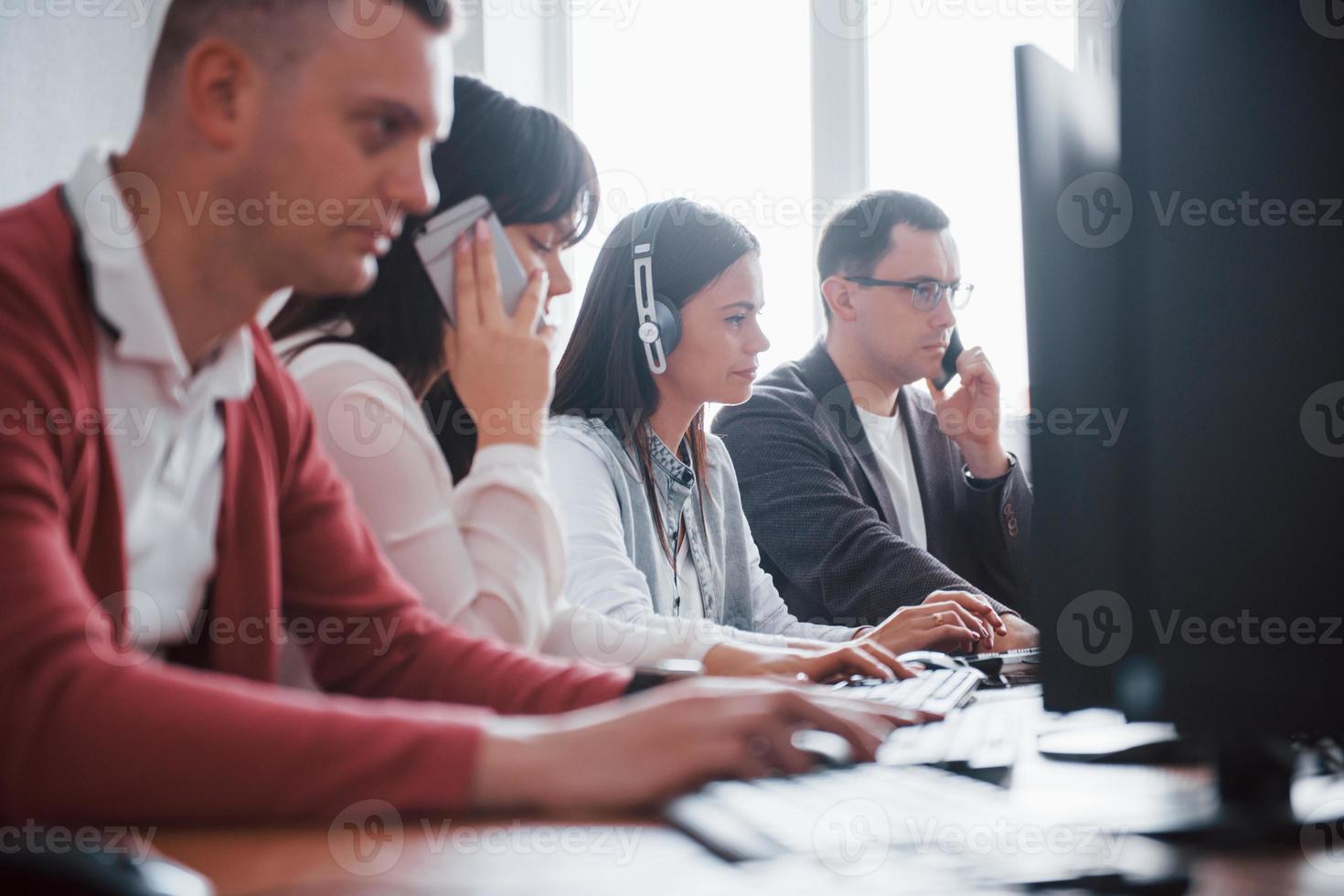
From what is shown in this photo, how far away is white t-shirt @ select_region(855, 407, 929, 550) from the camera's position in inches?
91.6

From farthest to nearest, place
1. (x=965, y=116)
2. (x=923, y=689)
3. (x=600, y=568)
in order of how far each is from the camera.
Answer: (x=965, y=116), (x=600, y=568), (x=923, y=689)

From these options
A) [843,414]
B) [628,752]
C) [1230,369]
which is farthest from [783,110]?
[628,752]

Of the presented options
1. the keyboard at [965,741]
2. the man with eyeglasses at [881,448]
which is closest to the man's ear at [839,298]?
the man with eyeglasses at [881,448]

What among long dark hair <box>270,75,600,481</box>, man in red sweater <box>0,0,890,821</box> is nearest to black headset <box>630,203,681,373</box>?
long dark hair <box>270,75,600,481</box>

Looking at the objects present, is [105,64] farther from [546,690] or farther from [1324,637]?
[1324,637]

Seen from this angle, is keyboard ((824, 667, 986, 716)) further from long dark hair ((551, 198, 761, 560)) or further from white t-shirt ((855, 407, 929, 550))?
white t-shirt ((855, 407, 929, 550))

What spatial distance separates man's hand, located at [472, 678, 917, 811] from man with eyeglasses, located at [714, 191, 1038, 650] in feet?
4.64

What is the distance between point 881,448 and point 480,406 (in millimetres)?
1344

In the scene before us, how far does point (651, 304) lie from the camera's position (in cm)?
175

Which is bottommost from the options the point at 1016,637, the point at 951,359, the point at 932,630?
the point at 1016,637

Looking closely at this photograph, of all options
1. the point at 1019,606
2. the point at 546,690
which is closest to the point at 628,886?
the point at 546,690

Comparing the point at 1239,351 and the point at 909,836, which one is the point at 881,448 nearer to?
the point at 1239,351

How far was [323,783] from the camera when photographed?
530 millimetres

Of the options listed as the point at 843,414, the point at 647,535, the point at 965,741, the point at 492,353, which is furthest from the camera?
the point at 843,414
